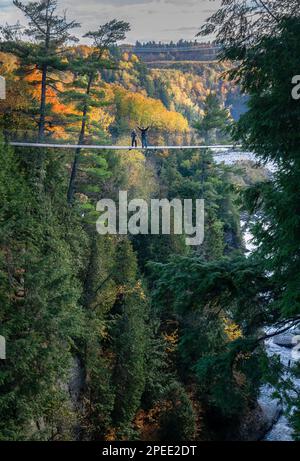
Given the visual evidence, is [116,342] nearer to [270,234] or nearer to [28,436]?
[28,436]

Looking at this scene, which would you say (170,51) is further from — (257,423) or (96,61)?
(257,423)

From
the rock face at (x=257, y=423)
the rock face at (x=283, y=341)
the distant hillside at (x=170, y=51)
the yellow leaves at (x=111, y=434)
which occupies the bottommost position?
the rock face at (x=257, y=423)

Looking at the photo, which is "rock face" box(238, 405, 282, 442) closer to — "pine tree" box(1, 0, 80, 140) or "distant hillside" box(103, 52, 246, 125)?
"pine tree" box(1, 0, 80, 140)

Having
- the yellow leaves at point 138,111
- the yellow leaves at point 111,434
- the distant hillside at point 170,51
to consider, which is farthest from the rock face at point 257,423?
the distant hillside at point 170,51

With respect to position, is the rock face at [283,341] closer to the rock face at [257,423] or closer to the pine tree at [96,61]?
the rock face at [257,423]

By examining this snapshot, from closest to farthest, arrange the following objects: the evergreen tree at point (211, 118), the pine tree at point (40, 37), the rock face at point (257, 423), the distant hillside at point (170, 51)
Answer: the pine tree at point (40, 37) < the rock face at point (257, 423) < the evergreen tree at point (211, 118) < the distant hillside at point (170, 51)

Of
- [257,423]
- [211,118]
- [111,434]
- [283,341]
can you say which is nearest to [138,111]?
[211,118]

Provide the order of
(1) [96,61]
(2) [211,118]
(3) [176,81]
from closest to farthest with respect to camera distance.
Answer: (1) [96,61], (2) [211,118], (3) [176,81]

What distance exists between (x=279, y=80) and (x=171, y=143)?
24.9m

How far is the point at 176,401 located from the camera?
73.6ft

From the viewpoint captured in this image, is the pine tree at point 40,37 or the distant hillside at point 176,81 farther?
the distant hillside at point 176,81

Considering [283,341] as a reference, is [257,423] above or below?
below

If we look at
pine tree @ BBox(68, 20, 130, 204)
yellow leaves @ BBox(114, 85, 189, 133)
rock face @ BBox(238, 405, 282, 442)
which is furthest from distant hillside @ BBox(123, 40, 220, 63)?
rock face @ BBox(238, 405, 282, 442)

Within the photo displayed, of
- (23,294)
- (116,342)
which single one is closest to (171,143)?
(116,342)
